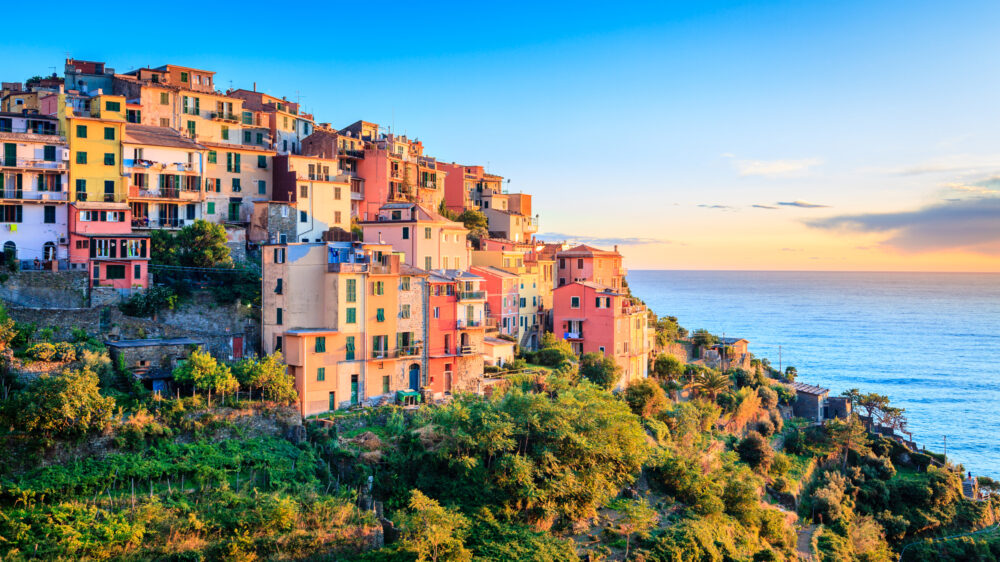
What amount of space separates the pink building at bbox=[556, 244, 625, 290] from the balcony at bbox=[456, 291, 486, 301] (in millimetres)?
17453

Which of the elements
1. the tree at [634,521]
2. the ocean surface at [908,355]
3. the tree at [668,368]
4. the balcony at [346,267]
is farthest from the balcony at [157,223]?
the ocean surface at [908,355]

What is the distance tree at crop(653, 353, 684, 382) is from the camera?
5516 centimetres

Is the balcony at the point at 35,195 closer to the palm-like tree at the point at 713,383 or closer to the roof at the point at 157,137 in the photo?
the roof at the point at 157,137

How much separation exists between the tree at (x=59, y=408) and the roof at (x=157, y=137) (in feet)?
71.1

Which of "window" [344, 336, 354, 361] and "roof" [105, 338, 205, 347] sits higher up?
"roof" [105, 338, 205, 347]

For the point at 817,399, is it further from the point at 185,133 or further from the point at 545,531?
the point at 185,133

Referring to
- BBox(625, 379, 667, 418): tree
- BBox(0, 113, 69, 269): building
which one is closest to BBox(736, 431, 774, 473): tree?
BBox(625, 379, 667, 418): tree

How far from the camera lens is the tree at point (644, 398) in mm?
45344

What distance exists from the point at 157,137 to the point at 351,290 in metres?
19.5

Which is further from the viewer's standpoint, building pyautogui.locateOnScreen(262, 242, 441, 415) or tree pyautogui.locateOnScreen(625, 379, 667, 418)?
tree pyautogui.locateOnScreen(625, 379, 667, 418)

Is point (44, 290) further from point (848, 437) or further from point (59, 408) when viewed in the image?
point (848, 437)

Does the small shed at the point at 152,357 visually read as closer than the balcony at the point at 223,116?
Yes

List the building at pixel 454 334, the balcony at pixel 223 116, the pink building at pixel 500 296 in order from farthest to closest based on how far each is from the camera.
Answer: the balcony at pixel 223 116
the pink building at pixel 500 296
the building at pixel 454 334

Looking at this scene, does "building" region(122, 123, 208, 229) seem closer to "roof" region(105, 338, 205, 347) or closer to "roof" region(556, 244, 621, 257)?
"roof" region(105, 338, 205, 347)
